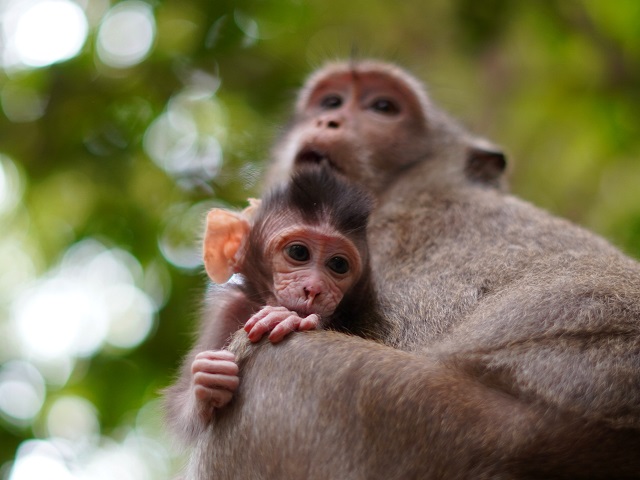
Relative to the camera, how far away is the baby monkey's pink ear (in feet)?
14.4

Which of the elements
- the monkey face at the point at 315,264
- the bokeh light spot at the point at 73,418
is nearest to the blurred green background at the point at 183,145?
the bokeh light spot at the point at 73,418

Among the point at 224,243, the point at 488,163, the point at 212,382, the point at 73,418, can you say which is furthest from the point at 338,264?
the point at 73,418

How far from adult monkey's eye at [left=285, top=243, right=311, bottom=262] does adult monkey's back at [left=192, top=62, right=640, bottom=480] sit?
16.2 inches

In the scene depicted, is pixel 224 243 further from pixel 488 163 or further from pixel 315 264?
pixel 488 163

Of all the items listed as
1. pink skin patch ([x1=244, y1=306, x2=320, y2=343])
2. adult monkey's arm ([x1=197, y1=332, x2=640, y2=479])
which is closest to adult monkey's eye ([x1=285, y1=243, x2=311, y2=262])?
pink skin patch ([x1=244, y1=306, x2=320, y2=343])

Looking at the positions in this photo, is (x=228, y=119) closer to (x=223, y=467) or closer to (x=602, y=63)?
(x=602, y=63)

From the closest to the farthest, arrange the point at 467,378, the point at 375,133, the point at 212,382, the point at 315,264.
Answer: the point at 467,378 → the point at 212,382 → the point at 315,264 → the point at 375,133

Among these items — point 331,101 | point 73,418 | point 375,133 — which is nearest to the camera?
point 375,133

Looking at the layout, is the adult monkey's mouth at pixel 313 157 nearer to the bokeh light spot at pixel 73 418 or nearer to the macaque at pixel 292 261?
the macaque at pixel 292 261

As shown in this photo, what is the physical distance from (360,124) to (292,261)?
155 centimetres

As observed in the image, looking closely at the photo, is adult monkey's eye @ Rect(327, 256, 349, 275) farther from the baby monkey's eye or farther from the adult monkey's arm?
the baby monkey's eye

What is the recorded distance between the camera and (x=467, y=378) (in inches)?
130

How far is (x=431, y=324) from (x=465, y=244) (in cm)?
64

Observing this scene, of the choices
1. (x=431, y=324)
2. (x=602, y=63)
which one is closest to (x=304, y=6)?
(x=602, y=63)
